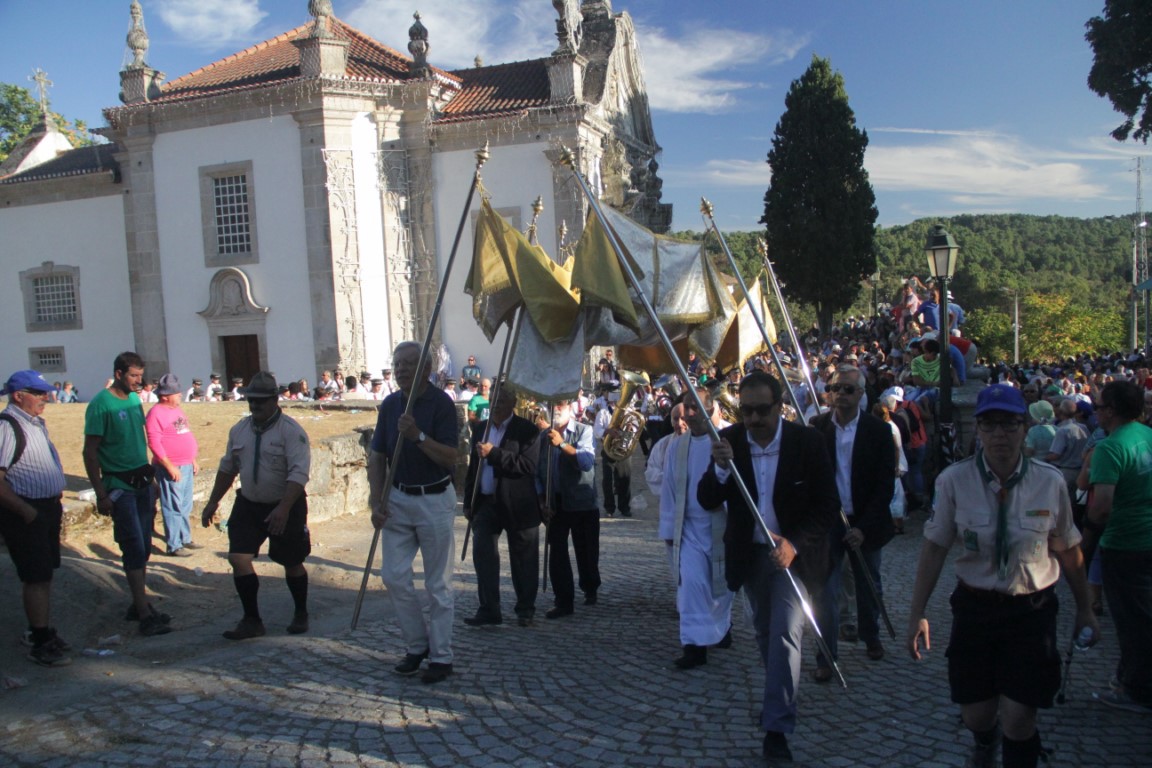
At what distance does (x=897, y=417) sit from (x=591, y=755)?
721cm

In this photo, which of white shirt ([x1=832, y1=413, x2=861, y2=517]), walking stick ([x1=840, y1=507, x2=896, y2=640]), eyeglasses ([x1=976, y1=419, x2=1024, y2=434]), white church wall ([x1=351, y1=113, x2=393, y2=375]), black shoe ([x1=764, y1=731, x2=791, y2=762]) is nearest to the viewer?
eyeglasses ([x1=976, y1=419, x2=1024, y2=434])

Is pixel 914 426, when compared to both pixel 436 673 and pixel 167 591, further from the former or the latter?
pixel 167 591

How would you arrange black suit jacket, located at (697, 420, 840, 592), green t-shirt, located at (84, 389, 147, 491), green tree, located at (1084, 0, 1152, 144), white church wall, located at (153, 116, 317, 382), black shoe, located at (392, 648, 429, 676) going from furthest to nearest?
white church wall, located at (153, 116, 317, 382) → green tree, located at (1084, 0, 1152, 144) → green t-shirt, located at (84, 389, 147, 491) → black shoe, located at (392, 648, 429, 676) → black suit jacket, located at (697, 420, 840, 592)

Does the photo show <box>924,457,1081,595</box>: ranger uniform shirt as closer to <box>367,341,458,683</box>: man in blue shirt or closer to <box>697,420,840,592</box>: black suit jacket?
<box>697,420,840,592</box>: black suit jacket

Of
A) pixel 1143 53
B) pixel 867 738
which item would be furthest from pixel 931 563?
pixel 1143 53

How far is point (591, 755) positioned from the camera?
14.3ft

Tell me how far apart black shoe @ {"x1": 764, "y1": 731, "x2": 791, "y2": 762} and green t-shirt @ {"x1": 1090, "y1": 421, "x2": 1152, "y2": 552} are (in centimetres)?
215

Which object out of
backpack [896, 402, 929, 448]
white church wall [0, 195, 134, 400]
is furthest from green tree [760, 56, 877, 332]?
backpack [896, 402, 929, 448]

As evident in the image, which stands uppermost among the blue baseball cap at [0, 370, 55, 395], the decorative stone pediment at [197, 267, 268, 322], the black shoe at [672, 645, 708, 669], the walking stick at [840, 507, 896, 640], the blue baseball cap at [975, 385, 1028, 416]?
the decorative stone pediment at [197, 267, 268, 322]

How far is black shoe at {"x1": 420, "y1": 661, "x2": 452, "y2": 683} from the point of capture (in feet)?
17.6

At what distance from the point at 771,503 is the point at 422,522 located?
2125mm

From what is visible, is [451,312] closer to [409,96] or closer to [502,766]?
[409,96]

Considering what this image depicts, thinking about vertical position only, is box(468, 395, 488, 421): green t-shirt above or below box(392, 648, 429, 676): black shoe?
above

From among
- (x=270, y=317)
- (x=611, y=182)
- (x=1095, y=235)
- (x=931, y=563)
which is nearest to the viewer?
(x=931, y=563)
